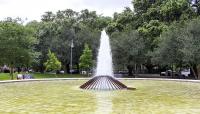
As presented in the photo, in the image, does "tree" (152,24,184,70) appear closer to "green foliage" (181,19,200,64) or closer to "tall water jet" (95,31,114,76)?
"green foliage" (181,19,200,64)

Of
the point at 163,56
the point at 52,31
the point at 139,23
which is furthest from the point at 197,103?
the point at 52,31

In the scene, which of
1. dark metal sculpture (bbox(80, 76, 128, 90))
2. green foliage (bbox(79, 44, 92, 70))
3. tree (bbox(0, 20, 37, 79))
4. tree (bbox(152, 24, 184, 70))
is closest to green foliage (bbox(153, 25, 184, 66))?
tree (bbox(152, 24, 184, 70))

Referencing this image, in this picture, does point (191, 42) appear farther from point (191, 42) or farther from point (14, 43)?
point (14, 43)

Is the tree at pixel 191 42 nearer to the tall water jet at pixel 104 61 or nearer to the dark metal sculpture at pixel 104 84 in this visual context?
the tall water jet at pixel 104 61

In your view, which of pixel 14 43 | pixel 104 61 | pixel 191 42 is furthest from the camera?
pixel 14 43

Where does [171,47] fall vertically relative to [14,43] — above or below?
below

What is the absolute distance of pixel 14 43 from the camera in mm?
44438

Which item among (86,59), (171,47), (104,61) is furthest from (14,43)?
(171,47)

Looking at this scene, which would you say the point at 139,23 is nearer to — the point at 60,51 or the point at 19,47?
the point at 60,51

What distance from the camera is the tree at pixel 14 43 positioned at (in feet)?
145

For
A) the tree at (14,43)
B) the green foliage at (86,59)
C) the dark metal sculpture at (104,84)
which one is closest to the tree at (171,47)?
the green foliage at (86,59)

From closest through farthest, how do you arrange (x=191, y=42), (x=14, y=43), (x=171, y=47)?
(x=191, y=42), (x=14, y=43), (x=171, y=47)

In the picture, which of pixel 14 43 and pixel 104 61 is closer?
pixel 104 61

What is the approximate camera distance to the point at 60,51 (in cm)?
6550
